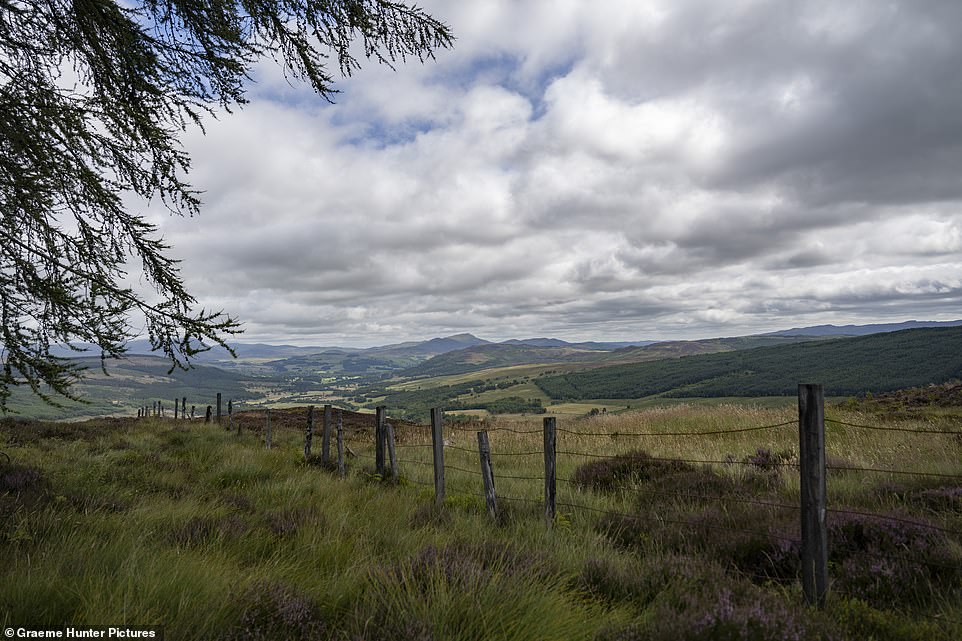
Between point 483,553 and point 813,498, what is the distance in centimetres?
302

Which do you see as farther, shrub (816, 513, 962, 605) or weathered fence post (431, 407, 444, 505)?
weathered fence post (431, 407, 444, 505)

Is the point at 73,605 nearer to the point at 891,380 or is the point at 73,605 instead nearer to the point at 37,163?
the point at 37,163

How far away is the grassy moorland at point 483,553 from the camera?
3.01m

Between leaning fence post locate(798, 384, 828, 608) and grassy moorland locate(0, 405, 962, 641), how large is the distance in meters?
0.19

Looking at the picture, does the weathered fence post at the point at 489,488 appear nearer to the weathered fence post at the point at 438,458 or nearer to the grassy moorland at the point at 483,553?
the grassy moorland at the point at 483,553

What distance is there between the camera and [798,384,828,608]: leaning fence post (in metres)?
4.11

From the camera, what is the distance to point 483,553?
430 centimetres

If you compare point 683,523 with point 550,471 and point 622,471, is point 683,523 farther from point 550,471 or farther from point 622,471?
point 622,471

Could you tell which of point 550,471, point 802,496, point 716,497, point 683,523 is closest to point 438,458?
point 550,471

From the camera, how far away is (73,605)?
2.97 metres

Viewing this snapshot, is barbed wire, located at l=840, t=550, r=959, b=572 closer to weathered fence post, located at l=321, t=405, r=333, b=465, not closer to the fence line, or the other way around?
the fence line

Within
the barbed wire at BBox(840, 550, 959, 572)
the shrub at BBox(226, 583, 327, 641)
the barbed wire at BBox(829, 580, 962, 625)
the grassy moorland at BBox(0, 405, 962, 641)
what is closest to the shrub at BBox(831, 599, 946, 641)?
the grassy moorland at BBox(0, 405, 962, 641)

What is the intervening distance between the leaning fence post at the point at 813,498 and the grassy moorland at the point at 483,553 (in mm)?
188

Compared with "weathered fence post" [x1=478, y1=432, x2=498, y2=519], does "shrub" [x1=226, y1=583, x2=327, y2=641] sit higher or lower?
higher
